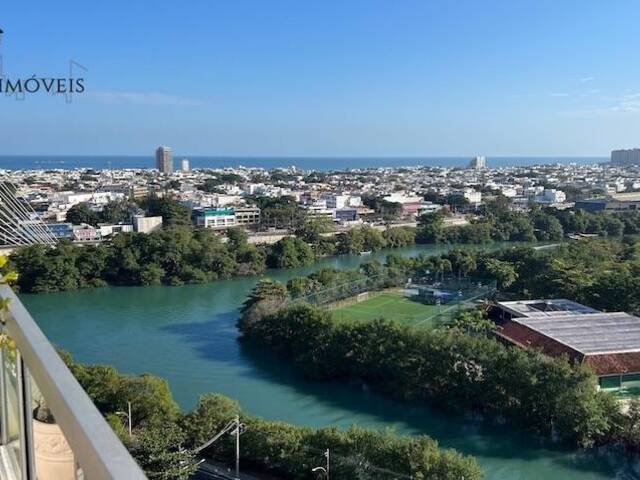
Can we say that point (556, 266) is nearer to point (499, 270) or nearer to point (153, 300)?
point (499, 270)

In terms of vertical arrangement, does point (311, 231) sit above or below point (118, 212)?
below

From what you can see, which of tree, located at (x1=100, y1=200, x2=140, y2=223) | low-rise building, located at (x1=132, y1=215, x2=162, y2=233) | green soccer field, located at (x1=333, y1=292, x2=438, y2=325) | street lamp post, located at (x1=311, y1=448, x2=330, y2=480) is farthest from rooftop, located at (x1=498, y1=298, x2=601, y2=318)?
tree, located at (x1=100, y1=200, x2=140, y2=223)

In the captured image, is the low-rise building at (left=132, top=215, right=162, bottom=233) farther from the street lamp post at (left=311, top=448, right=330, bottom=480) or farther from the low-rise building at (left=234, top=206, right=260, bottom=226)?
the street lamp post at (left=311, top=448, right=330, bottom=480)

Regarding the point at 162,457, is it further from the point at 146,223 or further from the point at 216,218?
the point at 216,218

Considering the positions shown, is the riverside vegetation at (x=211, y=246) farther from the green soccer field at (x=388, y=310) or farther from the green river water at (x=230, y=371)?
the green soccer field at (x=388, y=310)

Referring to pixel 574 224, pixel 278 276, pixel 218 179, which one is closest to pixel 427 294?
pixel 278 276

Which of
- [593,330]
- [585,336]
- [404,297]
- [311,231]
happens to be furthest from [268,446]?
[311,231]
